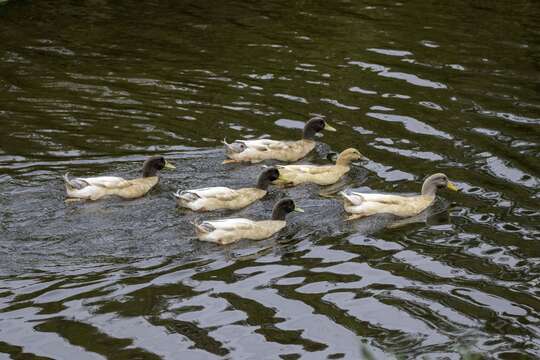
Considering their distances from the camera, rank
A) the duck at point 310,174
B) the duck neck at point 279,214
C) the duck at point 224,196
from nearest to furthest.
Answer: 1. the duck neck at point 279,214
2. the duck at point 224,196
3. the duck at point 310,174

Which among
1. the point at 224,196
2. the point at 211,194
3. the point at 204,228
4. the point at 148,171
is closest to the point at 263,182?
the point at 224,196

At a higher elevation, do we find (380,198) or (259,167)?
(380,198)

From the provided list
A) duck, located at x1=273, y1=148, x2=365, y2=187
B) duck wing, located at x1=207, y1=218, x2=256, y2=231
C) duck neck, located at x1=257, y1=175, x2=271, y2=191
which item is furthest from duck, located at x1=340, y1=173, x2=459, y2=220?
duck wing, located at x1=207, y1=218, x2=256, y2=231

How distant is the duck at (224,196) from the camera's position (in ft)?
40.9

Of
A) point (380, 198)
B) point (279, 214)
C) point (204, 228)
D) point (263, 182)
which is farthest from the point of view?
point (263, 182)

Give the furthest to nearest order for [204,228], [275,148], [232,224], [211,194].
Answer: [275,148], [211,194], [232,224], [204,228]

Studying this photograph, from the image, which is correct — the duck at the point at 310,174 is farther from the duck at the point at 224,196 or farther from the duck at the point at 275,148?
the duck at the point at 275,148

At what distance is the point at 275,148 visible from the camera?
1429cm

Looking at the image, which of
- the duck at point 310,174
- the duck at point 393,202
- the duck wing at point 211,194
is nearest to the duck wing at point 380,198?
the duck at point 393,202

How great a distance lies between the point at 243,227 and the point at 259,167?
2648mm

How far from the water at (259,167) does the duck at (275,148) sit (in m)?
0.25

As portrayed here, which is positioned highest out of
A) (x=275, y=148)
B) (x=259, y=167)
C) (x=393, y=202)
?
(x=275, y=148)

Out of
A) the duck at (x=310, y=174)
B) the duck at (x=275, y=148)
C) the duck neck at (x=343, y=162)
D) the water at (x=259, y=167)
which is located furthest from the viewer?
the duck at (x=275, y=148)

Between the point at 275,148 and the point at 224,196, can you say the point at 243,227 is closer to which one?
the point at 224,196
